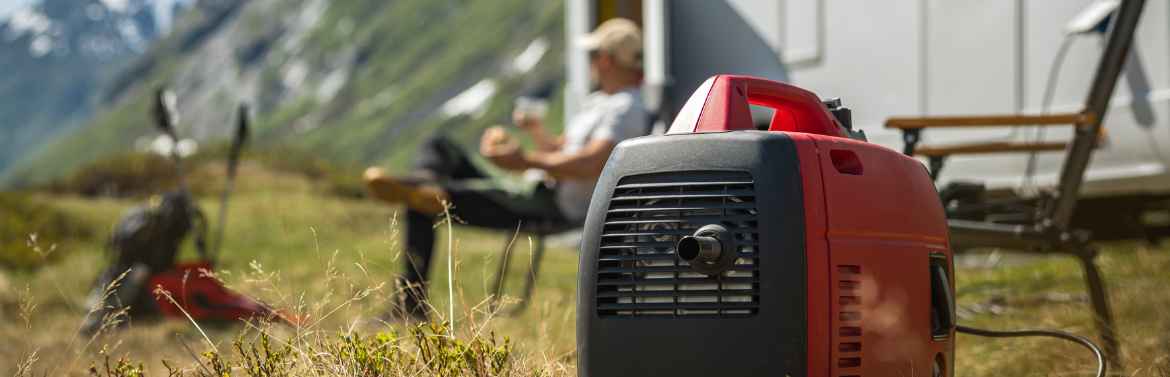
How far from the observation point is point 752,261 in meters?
1.51

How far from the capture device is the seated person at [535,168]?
3912 mm

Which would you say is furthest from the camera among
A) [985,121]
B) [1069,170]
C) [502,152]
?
[502,152]

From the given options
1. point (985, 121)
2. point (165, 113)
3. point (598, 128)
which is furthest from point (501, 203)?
point (985, 121)

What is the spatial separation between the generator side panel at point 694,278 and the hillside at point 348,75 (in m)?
103

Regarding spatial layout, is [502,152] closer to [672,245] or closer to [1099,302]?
[1099,302]

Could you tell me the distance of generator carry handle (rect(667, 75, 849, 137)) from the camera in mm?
1669

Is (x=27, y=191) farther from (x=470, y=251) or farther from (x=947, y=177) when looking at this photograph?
(x=947, y=177)

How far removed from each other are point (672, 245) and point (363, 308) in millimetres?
3155

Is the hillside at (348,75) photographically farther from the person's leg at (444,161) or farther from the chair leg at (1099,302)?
the chair leg at (1099,302)

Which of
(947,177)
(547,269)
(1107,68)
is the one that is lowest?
(547,269)

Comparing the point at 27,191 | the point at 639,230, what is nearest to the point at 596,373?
the point at 639,230

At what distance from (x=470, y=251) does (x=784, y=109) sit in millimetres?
6116

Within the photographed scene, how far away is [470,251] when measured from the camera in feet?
25.7

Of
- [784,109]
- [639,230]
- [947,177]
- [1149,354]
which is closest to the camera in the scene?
[639,230]
